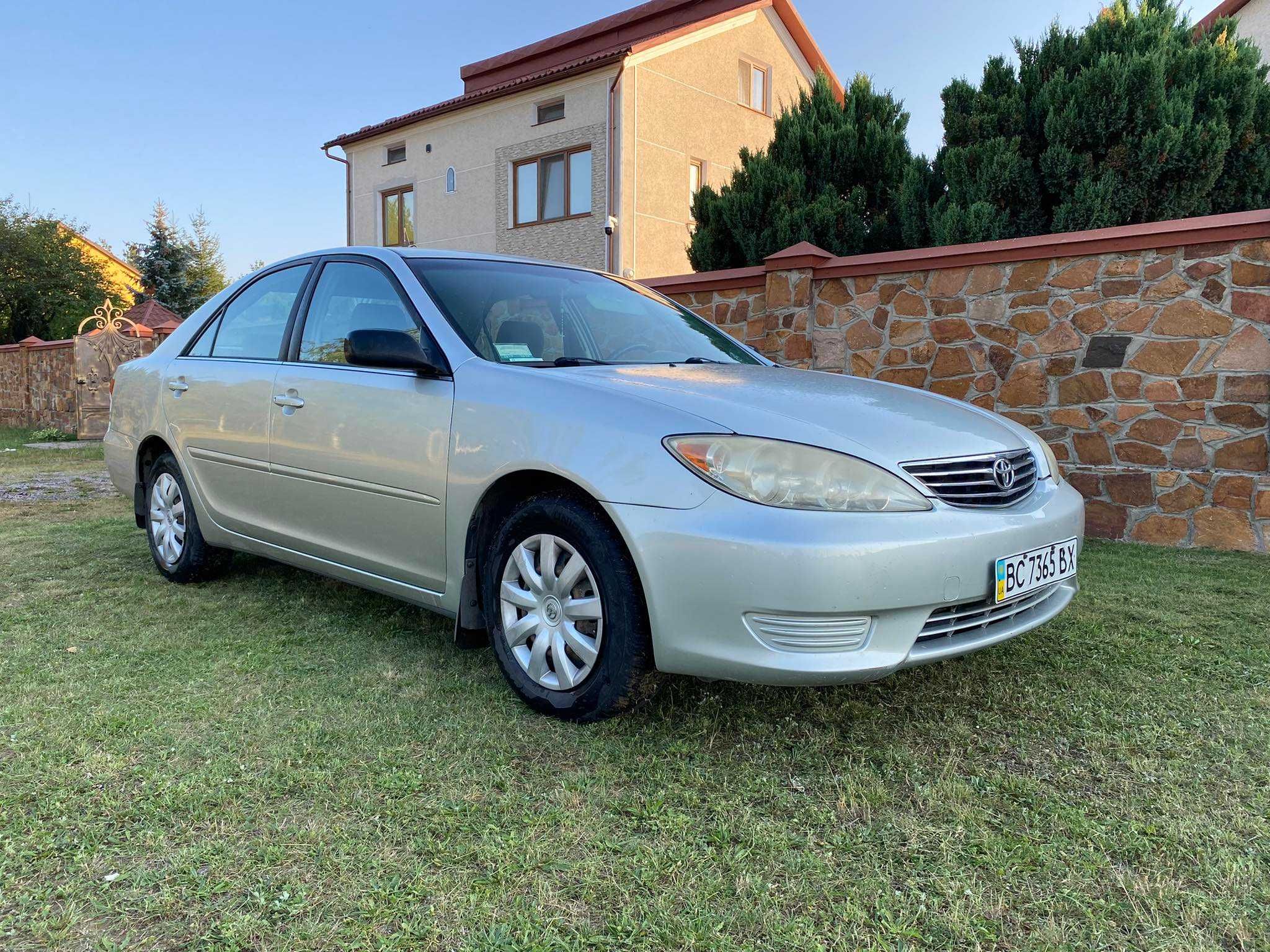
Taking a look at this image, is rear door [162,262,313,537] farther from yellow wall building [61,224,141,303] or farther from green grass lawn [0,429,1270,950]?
yellow wall building [61,224,141,303]

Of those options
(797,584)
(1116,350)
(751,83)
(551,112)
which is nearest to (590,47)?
(551,112)

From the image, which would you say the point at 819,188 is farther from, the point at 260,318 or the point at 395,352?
the point at 395,352

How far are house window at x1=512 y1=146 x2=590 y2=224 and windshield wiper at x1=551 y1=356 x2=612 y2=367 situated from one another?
13.8m

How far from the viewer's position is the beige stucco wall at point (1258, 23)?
1466 centimetres

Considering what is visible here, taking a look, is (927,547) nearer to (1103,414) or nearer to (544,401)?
(544,401)

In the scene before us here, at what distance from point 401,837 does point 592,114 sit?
1590 cm

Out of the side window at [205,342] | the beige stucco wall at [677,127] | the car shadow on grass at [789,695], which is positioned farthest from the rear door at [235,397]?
the beige stucco wall at [677,127]

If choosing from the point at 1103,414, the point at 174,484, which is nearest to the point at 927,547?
the point at 174,484

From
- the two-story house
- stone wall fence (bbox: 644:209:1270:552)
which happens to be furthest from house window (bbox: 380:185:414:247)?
stone wall fence (bbox: 644:209:1270:552)

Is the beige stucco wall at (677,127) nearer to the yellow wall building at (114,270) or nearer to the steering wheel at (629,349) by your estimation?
the steering wheel at (629,349)

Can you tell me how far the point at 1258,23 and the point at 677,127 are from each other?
9827mm

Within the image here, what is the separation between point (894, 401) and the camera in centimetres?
302

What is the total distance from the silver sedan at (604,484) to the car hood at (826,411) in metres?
0.01

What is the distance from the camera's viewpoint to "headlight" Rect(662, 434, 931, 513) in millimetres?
2359
